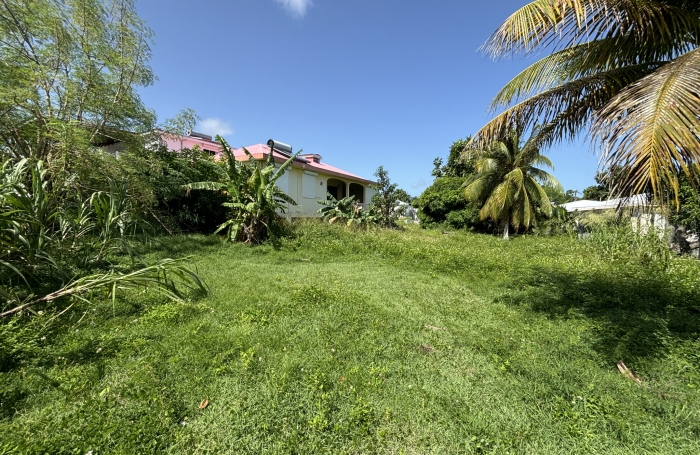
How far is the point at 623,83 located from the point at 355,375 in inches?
196

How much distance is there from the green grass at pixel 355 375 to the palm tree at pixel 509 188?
10807mm

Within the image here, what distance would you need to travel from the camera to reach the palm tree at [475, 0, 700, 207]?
222cm

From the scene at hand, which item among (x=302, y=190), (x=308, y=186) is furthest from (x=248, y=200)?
(x=308, y=186)

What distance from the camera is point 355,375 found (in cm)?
276

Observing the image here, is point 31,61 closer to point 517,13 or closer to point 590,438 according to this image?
point 517,13

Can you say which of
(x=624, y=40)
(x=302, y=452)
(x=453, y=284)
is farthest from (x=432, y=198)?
(x=302, y=452)

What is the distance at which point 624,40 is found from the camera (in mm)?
3543

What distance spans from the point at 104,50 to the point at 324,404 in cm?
943

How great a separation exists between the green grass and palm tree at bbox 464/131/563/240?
10.8 m

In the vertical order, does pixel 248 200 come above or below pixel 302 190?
below

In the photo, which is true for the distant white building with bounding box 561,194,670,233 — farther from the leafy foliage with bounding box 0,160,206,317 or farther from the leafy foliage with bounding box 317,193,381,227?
the leafy foliage with bounding box 317,193,381,227

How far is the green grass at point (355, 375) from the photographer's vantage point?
6.75 feet

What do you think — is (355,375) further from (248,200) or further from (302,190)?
(302,190)

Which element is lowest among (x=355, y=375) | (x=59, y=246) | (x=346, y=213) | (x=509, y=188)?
(x=355, y=375)
